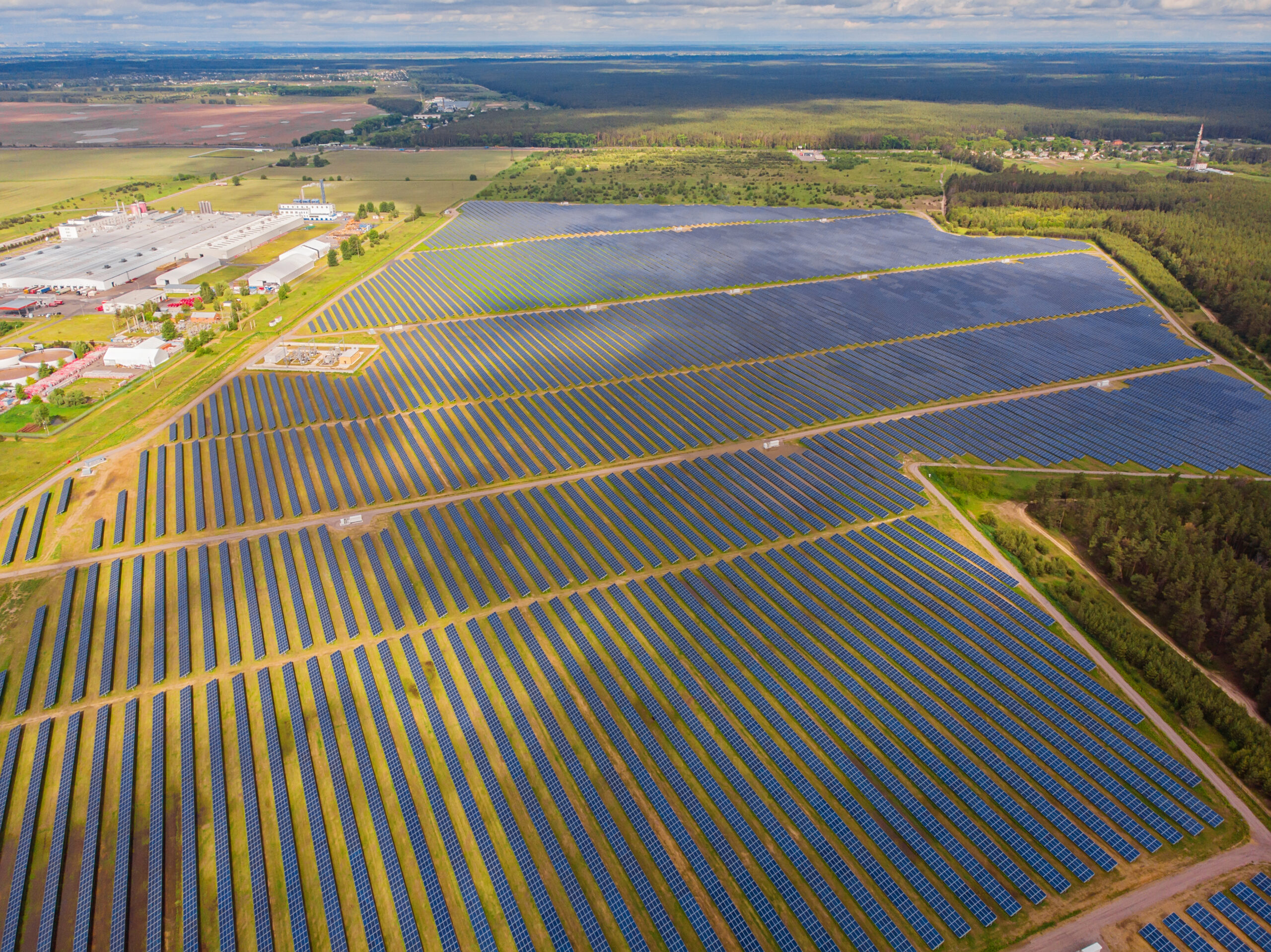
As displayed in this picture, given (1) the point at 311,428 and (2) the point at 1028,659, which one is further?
(1) the point at 311,428

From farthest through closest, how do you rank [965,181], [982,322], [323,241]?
[965,181], [323,241], [982,322]

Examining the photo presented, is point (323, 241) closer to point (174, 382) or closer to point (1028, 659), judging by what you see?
point (174, 382)

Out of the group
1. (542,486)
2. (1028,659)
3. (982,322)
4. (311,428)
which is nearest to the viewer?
(1028,659)

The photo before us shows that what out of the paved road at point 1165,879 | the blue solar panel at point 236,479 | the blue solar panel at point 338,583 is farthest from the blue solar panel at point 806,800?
the blue solar panel at point 236,479

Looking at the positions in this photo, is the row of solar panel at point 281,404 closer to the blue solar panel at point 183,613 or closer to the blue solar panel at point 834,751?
the blue solar panel at point 183,613

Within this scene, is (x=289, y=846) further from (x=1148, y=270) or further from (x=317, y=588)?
(x=1148, y=270)

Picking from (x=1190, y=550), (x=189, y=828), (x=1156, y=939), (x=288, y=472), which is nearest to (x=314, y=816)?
(x=189, y=828)

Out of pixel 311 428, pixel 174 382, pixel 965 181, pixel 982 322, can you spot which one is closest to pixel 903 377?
pixel 982 322
